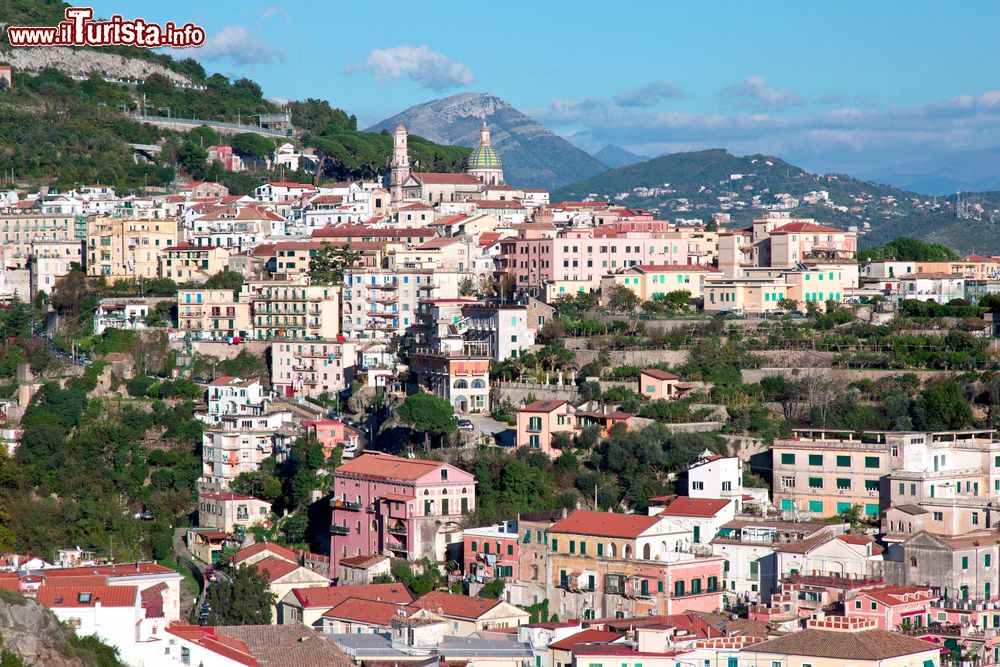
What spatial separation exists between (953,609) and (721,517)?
18.9ft

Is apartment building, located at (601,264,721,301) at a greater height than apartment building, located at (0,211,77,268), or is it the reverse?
apartment building, located at (0,211,77,268)

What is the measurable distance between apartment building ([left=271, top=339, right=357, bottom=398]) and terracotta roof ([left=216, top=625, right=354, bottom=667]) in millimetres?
19964

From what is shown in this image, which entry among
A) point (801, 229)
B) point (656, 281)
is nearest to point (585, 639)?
point (656, 281)

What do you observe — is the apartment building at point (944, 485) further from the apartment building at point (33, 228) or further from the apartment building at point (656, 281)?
the apartment building at point (33, 228)

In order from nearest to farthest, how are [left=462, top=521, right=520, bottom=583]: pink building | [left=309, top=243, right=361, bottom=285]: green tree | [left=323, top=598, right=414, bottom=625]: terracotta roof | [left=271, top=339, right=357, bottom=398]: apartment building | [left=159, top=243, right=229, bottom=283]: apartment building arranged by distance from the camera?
1. [left=323, top=598, right=414, bottom=625]: terracotta roof
2. [left=462, top=521, right=520, bottom=583]: pink building
3. [left=271, top=339, right=357, bottom=398]: apartment building
4. [left=309, top=243, right=361, bottom=285]: green tree
5. [left=159, top=243, right=229, bottom=283]: apartment building

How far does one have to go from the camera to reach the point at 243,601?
37.4m

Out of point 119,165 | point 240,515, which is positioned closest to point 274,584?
point 240,515

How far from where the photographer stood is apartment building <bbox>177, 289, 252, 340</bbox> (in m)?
56.9

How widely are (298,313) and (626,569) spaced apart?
69.2 feet

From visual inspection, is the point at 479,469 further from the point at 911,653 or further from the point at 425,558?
the point at 911,653

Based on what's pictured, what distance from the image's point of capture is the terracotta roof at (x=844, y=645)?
31.1m

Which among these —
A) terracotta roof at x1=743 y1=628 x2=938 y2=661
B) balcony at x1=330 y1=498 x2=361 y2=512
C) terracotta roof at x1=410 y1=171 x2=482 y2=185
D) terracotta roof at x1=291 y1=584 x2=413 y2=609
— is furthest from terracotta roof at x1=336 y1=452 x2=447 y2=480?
terracotta roof at x1=410 y1=171 x2=482 y2=185

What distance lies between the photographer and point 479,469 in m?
43.0

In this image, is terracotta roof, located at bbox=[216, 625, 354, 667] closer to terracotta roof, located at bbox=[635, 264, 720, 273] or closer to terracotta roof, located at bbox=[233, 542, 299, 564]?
terracotta roof, located at bbox=[233, 542, 299, 564]
